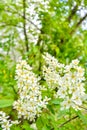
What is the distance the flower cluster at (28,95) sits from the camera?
1441 mm

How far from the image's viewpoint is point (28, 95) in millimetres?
1454

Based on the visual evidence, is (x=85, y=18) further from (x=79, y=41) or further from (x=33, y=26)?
(x=33, y=26)

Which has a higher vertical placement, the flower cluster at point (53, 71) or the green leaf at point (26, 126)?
the flower cluster at point (53, 71)

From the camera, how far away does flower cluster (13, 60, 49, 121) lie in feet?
4.73

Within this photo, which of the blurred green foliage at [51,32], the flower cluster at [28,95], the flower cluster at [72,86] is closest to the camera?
the flower cluster at [72,86]

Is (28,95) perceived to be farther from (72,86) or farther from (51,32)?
(51,32)

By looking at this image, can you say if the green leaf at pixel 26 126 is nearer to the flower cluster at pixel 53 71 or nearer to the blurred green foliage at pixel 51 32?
the flower cluster at pixel 53 71

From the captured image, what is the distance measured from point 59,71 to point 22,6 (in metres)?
2.61

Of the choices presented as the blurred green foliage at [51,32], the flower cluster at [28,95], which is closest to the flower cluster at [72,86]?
the flower cluster at [28,95]

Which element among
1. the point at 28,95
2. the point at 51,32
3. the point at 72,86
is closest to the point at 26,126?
the point at 28,95

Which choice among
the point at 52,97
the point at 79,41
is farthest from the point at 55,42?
the point at 52,97

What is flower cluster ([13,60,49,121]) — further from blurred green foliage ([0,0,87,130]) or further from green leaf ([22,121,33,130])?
blurred green foliage ([0,0,87,130])

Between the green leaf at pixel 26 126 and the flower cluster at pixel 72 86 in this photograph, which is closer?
the flower cluster at pixel 72 86

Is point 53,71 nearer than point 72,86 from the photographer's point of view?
No
